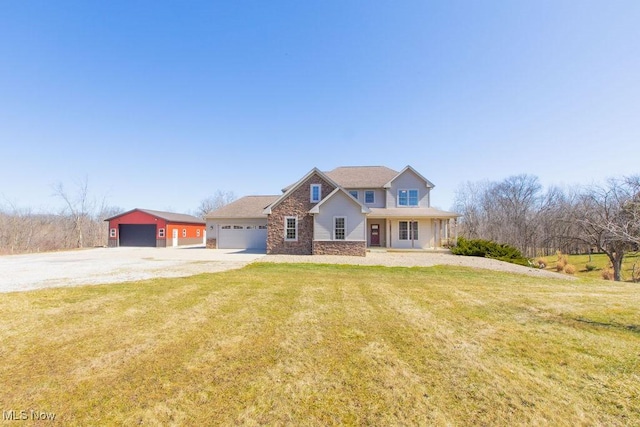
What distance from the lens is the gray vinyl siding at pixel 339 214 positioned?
18328 millimetres

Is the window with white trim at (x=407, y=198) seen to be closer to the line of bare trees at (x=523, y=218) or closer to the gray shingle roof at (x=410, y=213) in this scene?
the gray shingle roof at (x=410, y=213)

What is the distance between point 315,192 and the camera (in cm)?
1945

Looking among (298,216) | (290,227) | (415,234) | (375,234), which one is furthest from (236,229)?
(415,234)

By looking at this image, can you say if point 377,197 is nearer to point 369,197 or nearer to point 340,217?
point 369,197

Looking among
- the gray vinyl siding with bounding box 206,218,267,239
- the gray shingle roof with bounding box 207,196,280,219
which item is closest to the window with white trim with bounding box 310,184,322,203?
the gray shingle roof with bounding box 207,196,280,219

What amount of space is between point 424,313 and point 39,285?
1230 cm

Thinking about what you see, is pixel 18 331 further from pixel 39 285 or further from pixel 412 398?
pixel 412 398

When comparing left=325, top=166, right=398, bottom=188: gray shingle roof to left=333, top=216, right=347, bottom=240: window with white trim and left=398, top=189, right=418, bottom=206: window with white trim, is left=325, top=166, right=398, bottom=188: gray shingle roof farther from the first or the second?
left=333, top=216, right=347, bottom=240: window with white trim

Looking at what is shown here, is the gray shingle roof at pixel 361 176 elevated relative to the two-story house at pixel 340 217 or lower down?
elevated

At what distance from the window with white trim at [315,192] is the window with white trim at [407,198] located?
27.0 ft

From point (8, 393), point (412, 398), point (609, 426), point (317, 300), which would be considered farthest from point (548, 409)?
point (8, 393)

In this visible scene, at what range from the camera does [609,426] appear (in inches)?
106

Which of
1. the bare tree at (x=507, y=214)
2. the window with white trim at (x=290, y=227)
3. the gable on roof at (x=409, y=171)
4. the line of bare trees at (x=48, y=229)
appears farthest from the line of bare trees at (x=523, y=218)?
the line of bare trees at (x=48, y=229)

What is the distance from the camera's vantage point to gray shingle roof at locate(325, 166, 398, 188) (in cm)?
2421
